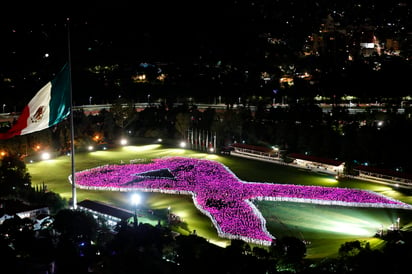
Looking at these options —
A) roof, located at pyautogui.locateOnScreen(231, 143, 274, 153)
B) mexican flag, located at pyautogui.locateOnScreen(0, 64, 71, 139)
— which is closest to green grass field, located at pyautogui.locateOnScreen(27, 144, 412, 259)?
roof, located at pyautogui.locateOnScreen(231, 143, 274, 153)

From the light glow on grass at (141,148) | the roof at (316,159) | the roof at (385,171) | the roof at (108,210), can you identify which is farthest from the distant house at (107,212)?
the light glow on grass at (141,148)

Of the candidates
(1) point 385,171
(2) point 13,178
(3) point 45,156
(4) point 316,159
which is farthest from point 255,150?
(2) point 13,178

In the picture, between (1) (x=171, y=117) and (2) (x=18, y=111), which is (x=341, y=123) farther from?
(2) (x=18, y=111)

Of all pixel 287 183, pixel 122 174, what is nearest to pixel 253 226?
pixel 287 183

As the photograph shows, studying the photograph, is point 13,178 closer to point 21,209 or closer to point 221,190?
point 21,209

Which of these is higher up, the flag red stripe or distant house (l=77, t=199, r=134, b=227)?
the flag red stripe

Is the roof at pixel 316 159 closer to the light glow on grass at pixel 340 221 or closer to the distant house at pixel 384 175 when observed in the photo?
the distant house at pixel 384 175

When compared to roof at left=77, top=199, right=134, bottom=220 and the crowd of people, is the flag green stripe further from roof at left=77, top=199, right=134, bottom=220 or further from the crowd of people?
the crowd of people
